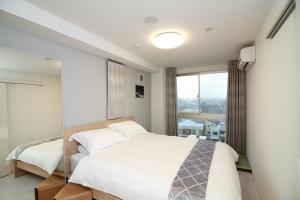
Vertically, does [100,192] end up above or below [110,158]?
below

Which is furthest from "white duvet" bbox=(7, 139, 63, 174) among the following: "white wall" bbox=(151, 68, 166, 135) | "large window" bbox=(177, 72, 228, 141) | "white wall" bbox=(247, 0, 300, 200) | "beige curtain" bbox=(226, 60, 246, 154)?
"beige curtain" bbox=(226, 60, 246, 154)

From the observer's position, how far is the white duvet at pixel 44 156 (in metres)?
1.80

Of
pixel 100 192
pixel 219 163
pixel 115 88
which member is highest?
pixel 115 88

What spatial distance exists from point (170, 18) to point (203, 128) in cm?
322

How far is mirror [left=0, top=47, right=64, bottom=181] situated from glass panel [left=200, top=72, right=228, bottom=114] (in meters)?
3.42

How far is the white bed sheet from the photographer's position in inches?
71.2

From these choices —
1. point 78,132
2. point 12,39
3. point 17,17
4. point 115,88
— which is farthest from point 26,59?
point 115,88

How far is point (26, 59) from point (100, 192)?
1806 mm

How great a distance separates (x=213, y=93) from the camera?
12.6 ft

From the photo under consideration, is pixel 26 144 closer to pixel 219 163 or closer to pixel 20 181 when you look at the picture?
pixel 20 181

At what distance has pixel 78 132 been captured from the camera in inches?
86.6

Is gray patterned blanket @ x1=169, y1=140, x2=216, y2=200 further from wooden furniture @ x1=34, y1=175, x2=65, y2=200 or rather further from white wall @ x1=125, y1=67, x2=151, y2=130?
white wall @ x1=125, y1=67, x2=151, y2=130

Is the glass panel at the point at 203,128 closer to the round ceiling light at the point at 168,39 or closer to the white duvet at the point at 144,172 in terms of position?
the white duvet at the point at 144,172

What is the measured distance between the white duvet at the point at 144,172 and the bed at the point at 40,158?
0.45 metres
